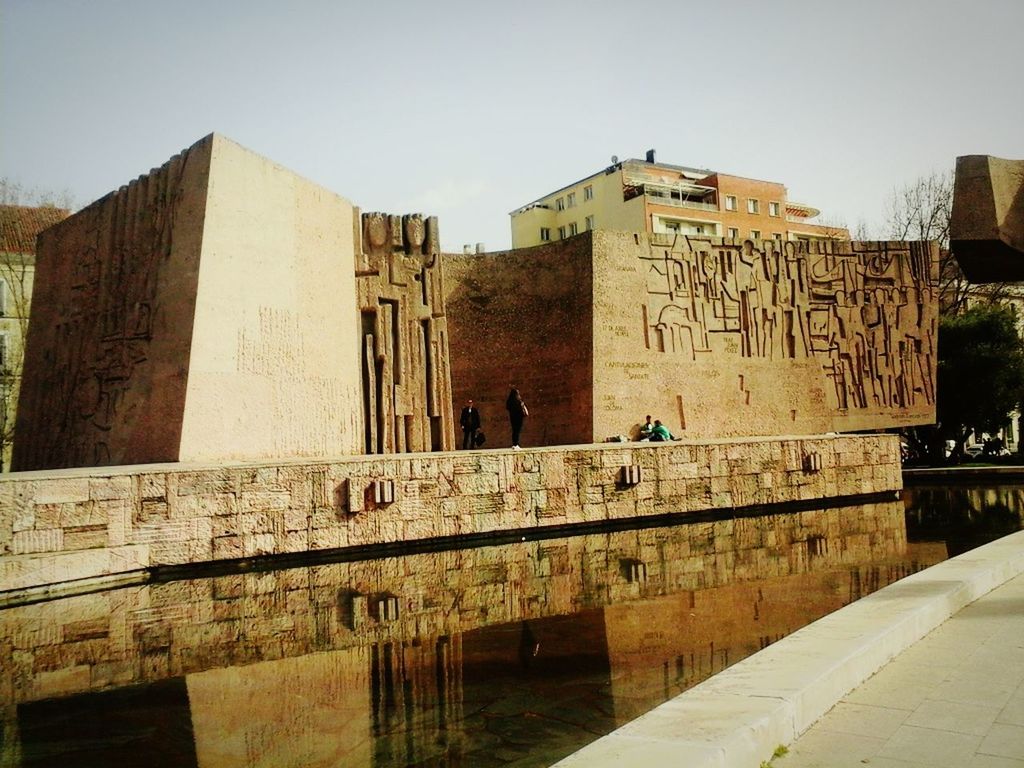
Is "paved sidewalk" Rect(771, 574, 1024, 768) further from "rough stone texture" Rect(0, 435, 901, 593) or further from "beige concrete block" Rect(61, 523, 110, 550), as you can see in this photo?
"beige concrete block" Rect(61, 523, 110, 550)

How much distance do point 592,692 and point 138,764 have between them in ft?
6.64

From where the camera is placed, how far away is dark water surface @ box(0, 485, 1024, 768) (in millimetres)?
3686

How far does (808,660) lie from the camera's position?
3.39 meters

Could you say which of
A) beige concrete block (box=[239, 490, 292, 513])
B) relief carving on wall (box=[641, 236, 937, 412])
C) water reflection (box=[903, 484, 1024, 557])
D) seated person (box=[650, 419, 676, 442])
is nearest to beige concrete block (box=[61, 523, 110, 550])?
beige concrete block (box=[239, 490, 292, 513])

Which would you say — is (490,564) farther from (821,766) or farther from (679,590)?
(821,766)

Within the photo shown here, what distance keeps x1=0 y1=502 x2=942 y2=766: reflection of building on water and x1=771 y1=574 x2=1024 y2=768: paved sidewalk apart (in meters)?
1.03

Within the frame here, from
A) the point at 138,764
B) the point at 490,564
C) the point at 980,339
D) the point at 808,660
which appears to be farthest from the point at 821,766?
the point at 980,339

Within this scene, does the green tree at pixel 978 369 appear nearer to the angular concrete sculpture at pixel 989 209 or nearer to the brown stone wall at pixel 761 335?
the brown stone wall at pixel 761 335

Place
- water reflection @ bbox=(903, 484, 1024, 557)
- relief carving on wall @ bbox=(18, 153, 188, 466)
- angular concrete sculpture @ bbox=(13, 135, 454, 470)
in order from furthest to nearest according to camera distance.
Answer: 1. relief carving on wall @ bbox=(18, 153, 188, 466)
2. water reflection @ bbox=(903, 484, 1024, 557)
3. angular concrete sculpture @ bbox=(13, 135, 454, 470)

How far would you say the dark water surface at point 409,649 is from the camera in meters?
3.69

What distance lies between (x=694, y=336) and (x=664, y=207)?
66.8 feet

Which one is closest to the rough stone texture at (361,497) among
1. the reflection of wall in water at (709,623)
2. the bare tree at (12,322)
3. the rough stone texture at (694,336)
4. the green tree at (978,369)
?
the rough stone texture at (694,336)

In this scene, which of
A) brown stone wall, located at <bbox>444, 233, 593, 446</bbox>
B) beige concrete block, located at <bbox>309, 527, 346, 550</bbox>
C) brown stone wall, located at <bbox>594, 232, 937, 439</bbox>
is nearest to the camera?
beige concrete block, located at <bbox>309, 527, 346, 550</bbox>

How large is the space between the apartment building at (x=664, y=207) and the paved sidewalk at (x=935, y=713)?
32.0 metres
